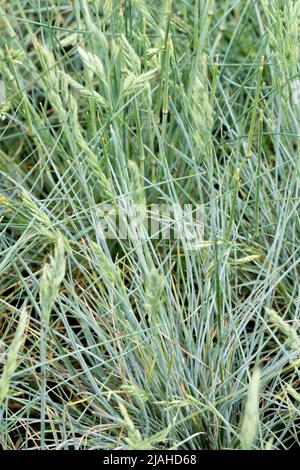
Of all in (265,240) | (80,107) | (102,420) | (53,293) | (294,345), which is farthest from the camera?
(80,107)

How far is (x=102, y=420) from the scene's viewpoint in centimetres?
130

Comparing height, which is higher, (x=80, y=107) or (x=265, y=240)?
(x=80, y=107)

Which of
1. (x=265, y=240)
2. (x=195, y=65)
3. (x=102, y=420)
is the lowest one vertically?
(x=102, y=420)

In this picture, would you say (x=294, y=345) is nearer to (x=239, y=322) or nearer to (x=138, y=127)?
(x=239, y=322)

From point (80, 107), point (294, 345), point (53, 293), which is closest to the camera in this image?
point (53, 293)

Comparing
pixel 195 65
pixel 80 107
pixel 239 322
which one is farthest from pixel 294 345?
pixel 80 107

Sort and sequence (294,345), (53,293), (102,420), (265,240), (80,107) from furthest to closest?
(80,107), (265,240), (102,420), (294,345), (53,293)

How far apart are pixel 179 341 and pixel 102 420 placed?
19 centimetres

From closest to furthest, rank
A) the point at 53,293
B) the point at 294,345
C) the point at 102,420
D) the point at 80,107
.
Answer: the point at 53,293 < the point at 294,345 < the point at 102,420 < the point at 80,107

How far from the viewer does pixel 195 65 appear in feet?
4.81
